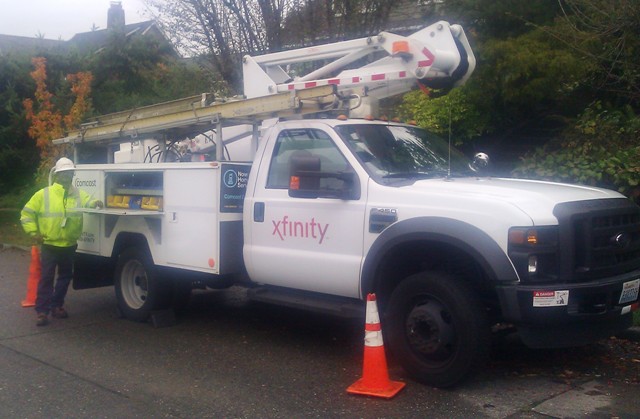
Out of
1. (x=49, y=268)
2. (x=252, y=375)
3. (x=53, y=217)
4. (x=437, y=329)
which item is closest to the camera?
(x=437, y=329)

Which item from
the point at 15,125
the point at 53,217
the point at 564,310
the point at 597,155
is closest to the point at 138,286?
the point at 53,217

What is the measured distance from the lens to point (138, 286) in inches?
353

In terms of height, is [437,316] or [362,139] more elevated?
[362,139]

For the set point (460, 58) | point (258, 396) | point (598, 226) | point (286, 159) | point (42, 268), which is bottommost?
point (258, 396)

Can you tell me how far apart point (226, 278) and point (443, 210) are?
2.62 metres

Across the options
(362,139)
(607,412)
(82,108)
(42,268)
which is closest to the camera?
(607,412)

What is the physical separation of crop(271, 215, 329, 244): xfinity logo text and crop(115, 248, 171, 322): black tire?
6.42ft

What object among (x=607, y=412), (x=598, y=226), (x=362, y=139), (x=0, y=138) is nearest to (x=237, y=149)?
(x=362, y=139)

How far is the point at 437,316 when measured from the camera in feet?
19.9

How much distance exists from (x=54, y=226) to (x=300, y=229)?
10.4 feet

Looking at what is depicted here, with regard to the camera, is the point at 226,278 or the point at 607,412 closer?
the point at 607,412

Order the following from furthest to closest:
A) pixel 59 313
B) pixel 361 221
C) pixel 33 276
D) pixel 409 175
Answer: pixel 33 276 → pixel 59 313 → pixel 409 175 → pixel 361 221

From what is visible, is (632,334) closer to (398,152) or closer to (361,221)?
(398,152)

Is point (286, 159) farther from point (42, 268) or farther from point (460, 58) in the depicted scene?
point (42, 268)
